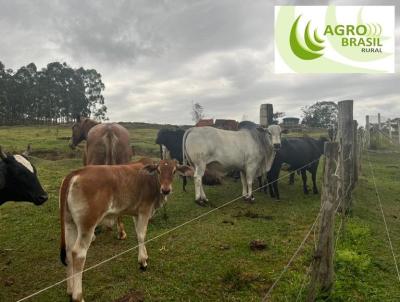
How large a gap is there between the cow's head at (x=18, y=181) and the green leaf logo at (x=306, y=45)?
10.5 meters

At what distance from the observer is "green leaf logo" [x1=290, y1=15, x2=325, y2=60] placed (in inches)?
503

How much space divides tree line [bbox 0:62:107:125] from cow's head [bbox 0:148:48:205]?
6351 centimetres

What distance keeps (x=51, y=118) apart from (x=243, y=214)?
226ft

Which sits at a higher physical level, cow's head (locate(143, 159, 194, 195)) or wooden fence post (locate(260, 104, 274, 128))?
wooden fence post (locate(260, 104, 274, 128))

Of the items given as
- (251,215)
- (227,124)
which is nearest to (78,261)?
(251,215)

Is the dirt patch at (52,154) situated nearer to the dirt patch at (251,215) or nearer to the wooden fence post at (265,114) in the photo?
the wooden fence post at (265,114)

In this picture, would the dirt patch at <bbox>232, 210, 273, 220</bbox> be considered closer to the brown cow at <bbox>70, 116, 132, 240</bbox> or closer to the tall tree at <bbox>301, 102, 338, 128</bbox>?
the brown cow at <bbox>70, 116, 132, 240</bbox>

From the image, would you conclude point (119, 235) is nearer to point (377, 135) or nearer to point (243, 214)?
point (243, 214)

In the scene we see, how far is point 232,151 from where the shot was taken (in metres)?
10.4

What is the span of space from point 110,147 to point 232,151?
4.05 metres

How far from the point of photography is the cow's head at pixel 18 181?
17.4ft

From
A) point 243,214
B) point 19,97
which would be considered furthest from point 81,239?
point 19,97

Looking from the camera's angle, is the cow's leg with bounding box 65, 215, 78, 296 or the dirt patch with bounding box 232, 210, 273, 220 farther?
the dirt patch with bounding box 232, 210, 273, 220

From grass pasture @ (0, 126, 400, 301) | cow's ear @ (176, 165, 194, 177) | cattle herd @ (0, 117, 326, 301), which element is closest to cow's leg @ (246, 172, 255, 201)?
grass pasture @ (0, 126, 400, 301)
